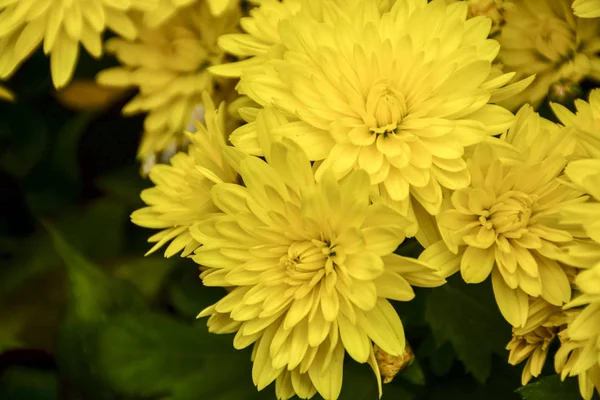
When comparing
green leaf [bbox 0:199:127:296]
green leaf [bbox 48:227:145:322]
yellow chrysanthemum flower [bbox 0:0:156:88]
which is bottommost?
green leaf [bbox 0:199:127:296]

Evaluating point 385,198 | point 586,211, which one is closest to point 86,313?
point 385,198

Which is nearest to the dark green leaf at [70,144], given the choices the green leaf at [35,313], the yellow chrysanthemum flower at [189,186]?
the green leaf at [35,313]

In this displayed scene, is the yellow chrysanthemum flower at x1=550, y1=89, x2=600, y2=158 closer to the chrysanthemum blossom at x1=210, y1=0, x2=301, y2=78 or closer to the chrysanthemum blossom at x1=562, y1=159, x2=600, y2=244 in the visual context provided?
the chrysanthemum blossom at x1=562, y1=159, x2=600, y2=244

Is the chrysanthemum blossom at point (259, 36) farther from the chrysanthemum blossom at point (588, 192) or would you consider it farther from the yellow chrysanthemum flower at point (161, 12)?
the chrysanthemum blossom at point (588, 192)

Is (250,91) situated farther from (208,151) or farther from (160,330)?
(160,330)

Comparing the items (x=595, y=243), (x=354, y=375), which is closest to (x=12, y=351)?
(x=354, y=375)

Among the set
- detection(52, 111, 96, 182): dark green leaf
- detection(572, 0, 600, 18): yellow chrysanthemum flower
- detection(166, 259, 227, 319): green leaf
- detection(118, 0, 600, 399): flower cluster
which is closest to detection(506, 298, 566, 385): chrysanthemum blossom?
detection(118, 0, 600, 399): flower cluster

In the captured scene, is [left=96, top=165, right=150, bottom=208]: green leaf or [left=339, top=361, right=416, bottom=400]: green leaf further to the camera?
[left=96, top=165, right=150, bottom=208]: green leaf

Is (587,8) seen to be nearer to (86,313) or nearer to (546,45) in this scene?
(546,45)
